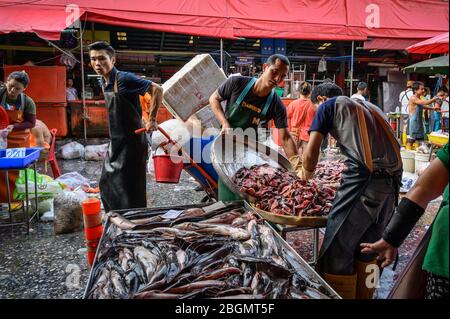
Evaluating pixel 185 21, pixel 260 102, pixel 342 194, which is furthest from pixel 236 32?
pixel 342 194

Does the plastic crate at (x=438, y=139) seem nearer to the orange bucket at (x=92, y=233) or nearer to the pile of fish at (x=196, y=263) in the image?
the pile of fish at (x=196, y=263)

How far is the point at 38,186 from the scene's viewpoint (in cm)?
600

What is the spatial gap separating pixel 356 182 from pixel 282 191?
0.84 metres

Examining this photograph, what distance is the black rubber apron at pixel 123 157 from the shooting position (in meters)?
4.27

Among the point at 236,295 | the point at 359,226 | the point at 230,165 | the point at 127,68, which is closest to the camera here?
the point at 236,295

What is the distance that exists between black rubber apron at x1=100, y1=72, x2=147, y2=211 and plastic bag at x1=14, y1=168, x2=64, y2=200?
1998mm

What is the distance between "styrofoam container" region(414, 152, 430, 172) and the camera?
791cm

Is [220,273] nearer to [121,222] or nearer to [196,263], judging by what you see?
[196,263]

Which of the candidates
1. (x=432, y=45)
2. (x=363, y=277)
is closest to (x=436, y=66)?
(x=363, y=277)

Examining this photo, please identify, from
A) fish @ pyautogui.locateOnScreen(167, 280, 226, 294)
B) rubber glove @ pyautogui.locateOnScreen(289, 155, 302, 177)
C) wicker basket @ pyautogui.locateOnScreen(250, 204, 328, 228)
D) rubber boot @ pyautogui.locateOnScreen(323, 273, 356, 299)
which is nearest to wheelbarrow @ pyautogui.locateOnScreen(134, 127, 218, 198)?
rubber glove @ pyautogui.locateOnScreen(289, 155, 302, 177)

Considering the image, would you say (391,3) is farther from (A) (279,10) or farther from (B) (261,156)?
(B) (261,156)

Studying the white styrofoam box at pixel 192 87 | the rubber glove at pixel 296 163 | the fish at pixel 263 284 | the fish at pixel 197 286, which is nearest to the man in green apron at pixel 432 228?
the fish at pixel 263 284

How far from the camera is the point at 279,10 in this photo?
46.0 ft
